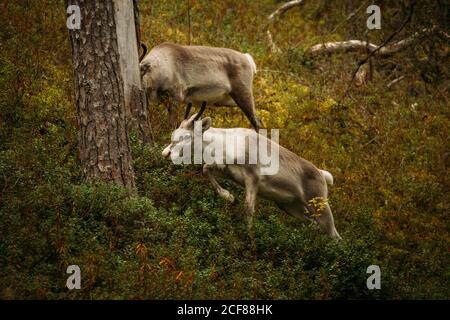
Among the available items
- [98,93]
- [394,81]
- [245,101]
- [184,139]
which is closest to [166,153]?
[184,139]

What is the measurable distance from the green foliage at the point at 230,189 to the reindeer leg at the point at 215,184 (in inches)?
4.8

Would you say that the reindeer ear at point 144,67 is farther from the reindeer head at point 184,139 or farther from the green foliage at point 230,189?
the reindeer head at point 184,139

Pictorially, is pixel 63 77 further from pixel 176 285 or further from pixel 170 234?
pixel 176 285

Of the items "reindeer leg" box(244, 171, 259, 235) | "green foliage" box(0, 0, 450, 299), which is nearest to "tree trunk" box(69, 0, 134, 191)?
"green foliage" box(0, 0, 450, 299)

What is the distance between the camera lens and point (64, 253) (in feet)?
26.3

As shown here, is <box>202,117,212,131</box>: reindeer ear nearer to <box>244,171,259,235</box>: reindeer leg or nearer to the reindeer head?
the reindeer head

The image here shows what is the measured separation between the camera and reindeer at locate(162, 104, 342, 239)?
34.8ft

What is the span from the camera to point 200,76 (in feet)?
42.8

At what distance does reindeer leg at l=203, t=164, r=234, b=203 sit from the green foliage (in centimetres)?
12

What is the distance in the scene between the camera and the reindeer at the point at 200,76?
1232 cm

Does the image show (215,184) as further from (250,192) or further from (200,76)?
(200,76)

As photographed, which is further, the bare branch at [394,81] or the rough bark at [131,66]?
the bare branch at [394,81]

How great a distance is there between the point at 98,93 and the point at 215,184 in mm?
2449

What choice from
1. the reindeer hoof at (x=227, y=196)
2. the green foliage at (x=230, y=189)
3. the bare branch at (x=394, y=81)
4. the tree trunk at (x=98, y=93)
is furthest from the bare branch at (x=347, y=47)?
the tree trunk at (x=98, y=93)
